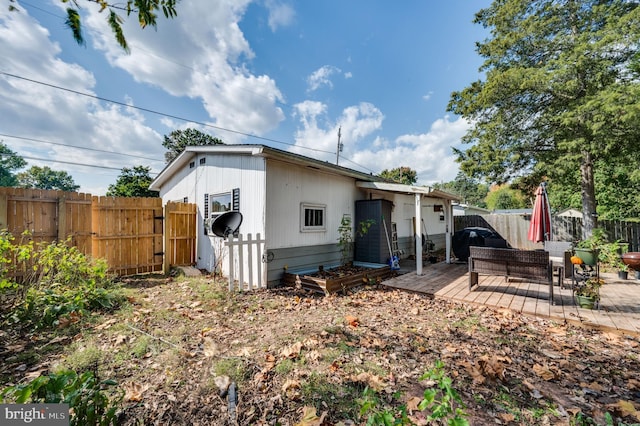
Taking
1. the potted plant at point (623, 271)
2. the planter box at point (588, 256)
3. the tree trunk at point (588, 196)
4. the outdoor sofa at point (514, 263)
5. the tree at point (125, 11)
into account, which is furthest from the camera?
the tree trunk at point (588, 196)

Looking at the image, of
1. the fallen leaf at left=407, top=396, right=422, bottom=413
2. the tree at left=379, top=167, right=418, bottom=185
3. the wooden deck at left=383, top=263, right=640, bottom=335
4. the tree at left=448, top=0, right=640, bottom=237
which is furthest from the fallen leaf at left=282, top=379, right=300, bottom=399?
the tree at left=379, top=167, right=418, bottom=185

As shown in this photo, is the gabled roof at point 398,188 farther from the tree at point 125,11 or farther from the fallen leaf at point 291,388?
the tree at point 125,11

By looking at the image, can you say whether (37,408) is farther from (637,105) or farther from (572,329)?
(637,105)

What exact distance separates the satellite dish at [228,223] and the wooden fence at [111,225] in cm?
245

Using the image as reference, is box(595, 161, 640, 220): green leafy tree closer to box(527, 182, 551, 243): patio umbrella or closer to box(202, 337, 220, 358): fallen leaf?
box(527, 182, 551, 243): patio umbrella

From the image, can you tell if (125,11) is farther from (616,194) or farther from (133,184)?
(616,194)

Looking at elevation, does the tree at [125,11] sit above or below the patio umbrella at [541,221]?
above

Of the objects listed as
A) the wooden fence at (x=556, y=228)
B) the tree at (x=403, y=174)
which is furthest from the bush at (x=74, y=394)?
the tree at (x=403, y=174)

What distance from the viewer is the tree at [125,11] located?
6.33ft

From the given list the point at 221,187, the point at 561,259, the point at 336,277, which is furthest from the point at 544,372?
the point at 221,187

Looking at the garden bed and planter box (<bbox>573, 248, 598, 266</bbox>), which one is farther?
the garden bed

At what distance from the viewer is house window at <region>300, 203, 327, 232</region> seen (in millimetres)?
6602

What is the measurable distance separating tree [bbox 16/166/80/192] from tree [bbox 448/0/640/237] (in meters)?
58.1

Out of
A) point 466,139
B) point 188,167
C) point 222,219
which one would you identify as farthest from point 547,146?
point 188,167
